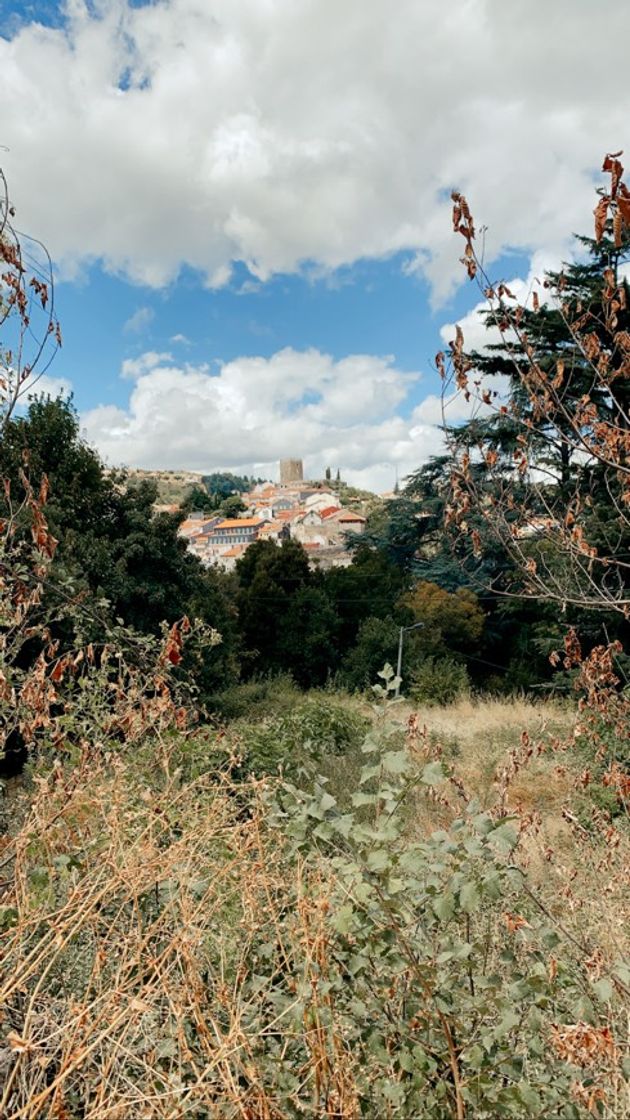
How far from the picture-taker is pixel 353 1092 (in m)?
1.52

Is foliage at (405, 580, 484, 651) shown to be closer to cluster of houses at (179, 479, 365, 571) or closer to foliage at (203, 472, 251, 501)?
cluster of houses at (179, 479, 365, 571)

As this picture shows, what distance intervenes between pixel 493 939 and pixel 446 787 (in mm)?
3939

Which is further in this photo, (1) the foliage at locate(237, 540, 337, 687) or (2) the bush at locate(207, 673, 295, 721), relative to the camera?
(1) the foliage at locate(237, 540, 337, 687)

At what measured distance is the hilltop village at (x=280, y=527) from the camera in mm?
48312

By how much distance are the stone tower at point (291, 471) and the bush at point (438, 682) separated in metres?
106

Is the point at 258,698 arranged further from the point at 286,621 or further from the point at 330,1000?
the point at 330,1000

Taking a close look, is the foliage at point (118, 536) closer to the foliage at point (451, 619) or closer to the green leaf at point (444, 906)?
the foliage at point (451, 619)

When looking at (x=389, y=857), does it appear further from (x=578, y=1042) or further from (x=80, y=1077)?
(x=80, y=1077)

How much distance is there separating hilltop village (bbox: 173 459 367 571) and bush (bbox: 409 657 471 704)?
17915 mm

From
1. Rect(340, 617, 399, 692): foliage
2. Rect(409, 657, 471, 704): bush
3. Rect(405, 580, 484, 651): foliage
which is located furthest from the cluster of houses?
Rect(409, 657, 471, 704): bush

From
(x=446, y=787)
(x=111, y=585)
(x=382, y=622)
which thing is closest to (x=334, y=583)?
(x=382, y=622)

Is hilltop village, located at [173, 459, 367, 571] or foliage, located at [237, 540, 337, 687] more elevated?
hilltop village, located at [173, 459, 367, 571]

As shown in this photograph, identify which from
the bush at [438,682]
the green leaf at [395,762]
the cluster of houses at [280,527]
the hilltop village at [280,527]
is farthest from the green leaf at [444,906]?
the cluster of houses at [280,527]

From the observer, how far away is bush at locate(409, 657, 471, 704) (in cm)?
1714
